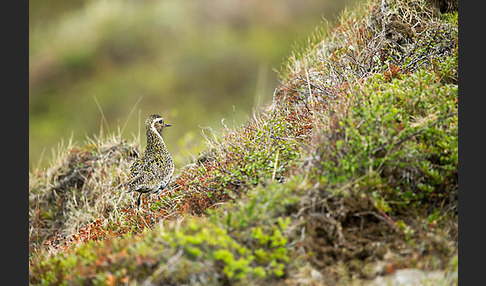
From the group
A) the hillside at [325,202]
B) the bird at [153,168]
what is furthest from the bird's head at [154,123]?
the hillside at [325,202]

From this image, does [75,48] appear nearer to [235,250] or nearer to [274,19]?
[274,19]

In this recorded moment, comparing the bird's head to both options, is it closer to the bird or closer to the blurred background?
the bird

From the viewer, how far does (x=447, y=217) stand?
4789mm

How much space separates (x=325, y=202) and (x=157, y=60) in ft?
50.4

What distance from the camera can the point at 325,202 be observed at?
473 centimetres

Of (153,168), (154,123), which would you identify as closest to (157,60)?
(154,123)

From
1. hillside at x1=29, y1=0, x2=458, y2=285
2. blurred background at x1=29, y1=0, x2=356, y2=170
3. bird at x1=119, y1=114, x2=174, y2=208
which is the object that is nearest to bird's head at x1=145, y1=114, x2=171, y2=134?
bird at x1=119, y1=114, x2=174, y2=208

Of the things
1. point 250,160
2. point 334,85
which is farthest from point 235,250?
point 334,85

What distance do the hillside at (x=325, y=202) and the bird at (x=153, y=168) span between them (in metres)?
0.22

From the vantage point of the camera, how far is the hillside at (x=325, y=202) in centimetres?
435

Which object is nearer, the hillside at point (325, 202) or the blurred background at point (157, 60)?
the hillside at point (325, 202)

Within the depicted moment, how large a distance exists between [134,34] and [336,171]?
16233 mm

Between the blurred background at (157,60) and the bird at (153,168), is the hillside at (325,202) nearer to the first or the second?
the bird at (153,168)

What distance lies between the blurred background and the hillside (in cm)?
893
